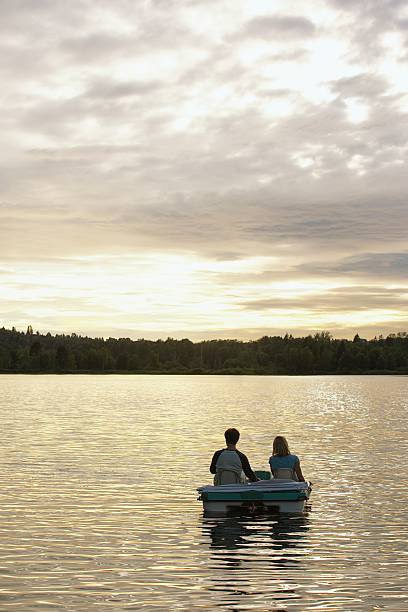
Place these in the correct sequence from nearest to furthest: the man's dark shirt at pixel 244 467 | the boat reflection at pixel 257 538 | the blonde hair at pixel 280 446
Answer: the boat reflection at pixel 257 538 < the man's dark shirt at pixel 244 467 < the blonde hair at pixel 280 446

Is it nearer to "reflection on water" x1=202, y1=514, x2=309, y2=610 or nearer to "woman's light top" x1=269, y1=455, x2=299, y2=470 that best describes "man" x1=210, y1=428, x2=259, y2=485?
"woman's light top" x1=269, y1=455, x2=299, y2=470

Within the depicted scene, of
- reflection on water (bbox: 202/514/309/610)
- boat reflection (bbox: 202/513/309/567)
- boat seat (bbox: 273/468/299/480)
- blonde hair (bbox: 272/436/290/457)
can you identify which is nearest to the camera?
reflection on water (bbox: 202/514/309/610)

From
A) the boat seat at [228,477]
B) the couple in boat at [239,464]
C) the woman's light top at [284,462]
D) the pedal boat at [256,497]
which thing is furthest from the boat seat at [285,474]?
the boat seat at [228,477]

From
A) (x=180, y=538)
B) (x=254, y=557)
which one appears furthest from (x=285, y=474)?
(x=254, y=557)

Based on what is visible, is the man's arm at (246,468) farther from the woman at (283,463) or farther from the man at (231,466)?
the woman at (283,463)

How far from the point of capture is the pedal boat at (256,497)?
27750 mm

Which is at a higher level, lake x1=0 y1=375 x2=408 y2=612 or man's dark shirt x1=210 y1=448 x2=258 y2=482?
man's dark shirt x1=210 y1=448 x2=258 y2=482

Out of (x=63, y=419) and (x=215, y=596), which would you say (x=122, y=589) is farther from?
(x=63, y=419)

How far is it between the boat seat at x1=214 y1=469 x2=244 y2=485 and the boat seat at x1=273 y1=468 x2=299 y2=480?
1.31 meters

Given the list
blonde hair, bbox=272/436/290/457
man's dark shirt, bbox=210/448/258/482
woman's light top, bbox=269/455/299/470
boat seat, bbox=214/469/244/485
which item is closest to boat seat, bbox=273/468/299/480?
woman's light top, bbox=269/455/299/470

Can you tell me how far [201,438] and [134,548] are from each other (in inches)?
1631

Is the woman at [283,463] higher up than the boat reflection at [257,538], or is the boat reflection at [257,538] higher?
the woman at [283,463]

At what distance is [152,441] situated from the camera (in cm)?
6153

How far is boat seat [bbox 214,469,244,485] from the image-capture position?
2792 centimetres
